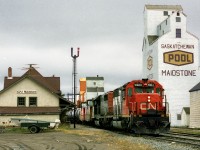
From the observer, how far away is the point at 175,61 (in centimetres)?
6862

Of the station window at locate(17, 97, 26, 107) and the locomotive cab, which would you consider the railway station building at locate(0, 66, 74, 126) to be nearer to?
the station window at locate(17, 97, 26, 107)

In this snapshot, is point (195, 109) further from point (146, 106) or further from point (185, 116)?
point (146, 106)

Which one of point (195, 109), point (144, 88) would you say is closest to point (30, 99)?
point (195, 109)

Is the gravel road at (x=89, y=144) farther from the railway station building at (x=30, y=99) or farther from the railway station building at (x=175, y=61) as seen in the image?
the railway station building at (x=175, y=61)

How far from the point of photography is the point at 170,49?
68188 millimetres

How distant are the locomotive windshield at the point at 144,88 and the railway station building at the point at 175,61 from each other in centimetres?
3798

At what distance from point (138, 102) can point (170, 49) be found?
42000mm

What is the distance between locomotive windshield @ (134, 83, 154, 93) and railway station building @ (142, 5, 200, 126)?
125 ft

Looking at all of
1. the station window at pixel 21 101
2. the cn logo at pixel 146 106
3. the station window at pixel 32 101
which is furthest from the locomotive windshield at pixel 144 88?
the station window at pixel 21 101

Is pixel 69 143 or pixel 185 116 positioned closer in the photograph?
pixel 69 143

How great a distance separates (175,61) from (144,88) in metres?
41.1

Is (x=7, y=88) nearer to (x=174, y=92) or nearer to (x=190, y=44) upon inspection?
(x=174, y=92)

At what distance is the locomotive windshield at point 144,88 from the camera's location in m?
28.6

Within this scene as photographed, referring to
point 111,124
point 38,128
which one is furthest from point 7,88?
point 111,124
